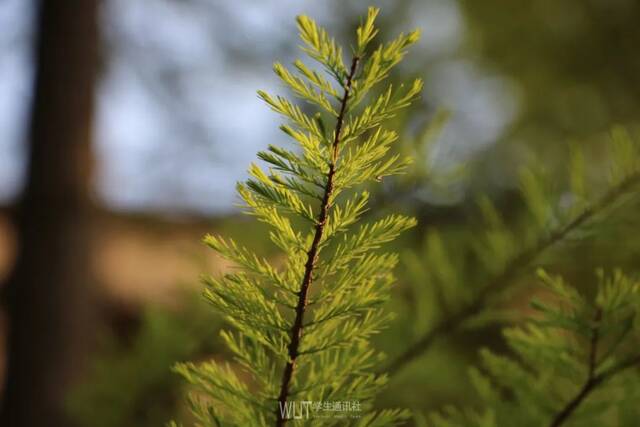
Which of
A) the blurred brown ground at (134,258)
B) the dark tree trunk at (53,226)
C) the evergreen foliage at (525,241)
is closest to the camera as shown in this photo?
the evergreen foliage at (525,241)

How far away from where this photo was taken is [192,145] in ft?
6.51

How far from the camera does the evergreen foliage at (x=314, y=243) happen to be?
0.68ft

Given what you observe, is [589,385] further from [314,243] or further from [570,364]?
[314,243]

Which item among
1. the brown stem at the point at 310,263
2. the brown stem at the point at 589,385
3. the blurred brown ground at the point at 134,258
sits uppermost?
the brown stem at the point at 310,263

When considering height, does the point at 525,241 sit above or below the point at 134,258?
above

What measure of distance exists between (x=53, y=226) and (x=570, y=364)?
3.75 ft

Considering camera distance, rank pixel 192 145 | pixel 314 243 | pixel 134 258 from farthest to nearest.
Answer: pixel 134 258 → pixel 192 145 → pixel 314 243

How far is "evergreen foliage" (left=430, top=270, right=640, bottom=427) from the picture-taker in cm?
29

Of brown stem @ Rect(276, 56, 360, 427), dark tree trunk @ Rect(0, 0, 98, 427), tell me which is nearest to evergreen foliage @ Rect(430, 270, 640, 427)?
brown stem @ Rect(276, 56, 360, 427)

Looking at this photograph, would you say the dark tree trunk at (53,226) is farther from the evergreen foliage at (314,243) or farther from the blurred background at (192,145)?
the evergreen foliage at (314,243)

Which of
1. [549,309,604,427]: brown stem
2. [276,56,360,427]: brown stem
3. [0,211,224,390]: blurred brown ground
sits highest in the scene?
[276,56,360,427]: brown stem

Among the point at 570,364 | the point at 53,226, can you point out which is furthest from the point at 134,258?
the point at 570,364

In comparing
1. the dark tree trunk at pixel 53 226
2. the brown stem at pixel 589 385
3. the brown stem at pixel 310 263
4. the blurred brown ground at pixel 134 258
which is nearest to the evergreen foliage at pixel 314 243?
the brown stem at pixel 310 263

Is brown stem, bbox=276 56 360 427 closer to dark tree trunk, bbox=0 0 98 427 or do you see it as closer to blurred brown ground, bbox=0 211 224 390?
dark tree trunk, bbox=0 0 98 427
